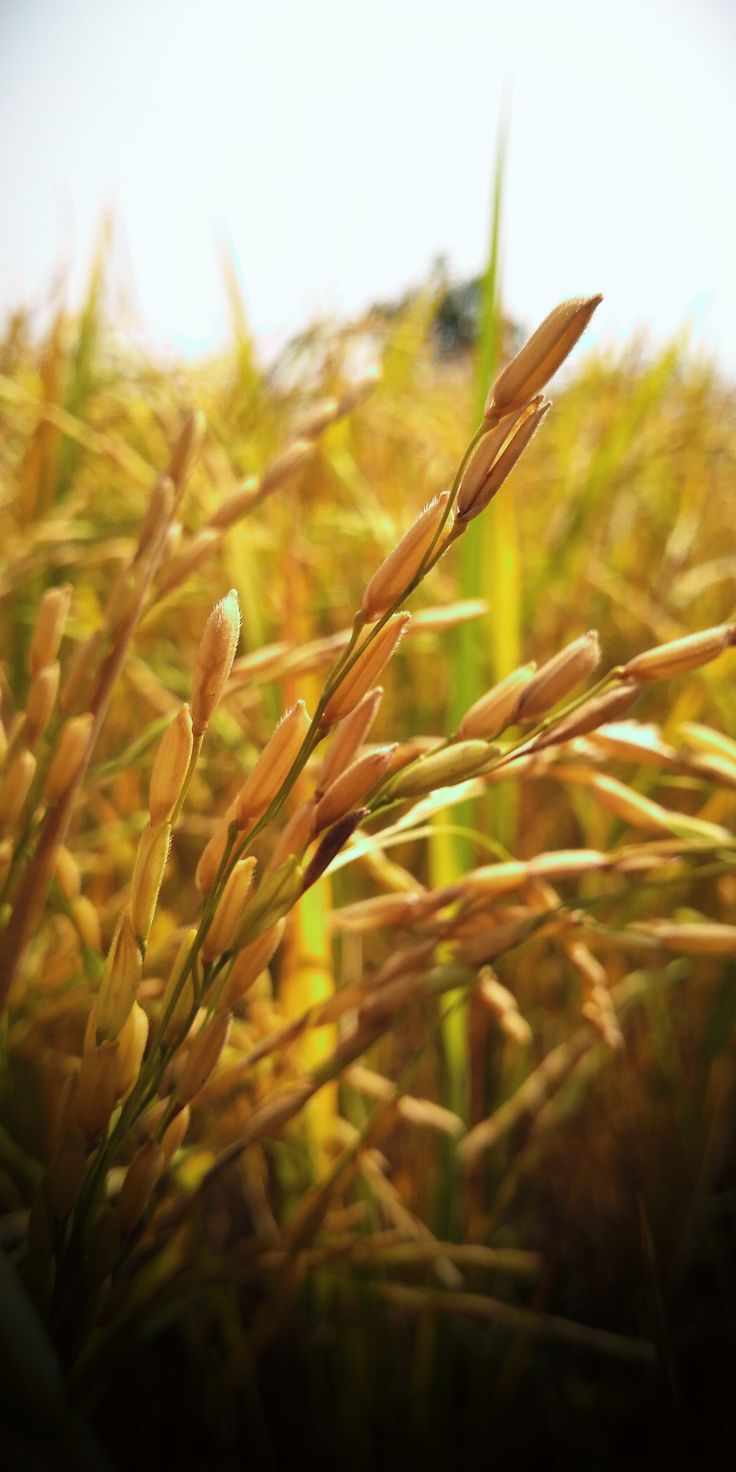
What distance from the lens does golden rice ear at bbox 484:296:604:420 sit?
187mm

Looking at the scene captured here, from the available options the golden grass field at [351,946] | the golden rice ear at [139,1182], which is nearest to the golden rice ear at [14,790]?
the golden grass field at [351,946]

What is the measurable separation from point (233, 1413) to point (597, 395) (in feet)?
4.27

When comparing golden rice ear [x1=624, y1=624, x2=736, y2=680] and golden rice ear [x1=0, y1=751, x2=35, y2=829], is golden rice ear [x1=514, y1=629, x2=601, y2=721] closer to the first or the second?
golden rice ear [x1=624, y1=624, x2=736, y2=680]

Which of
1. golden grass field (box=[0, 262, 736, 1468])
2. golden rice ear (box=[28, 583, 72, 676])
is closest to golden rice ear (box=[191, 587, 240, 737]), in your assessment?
golden grass field (box=[0, 262, 736, 1468])

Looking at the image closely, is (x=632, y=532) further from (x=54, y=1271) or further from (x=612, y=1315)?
(x=54, y=1271)

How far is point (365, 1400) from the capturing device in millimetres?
501

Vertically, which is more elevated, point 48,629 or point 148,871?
point 48,629

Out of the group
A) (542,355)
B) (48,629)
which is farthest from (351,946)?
(542,355)

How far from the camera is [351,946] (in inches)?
26.2

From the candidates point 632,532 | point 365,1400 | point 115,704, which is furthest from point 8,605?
point 632,532

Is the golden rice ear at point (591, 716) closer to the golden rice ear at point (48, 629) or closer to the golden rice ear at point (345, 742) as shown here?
the golden rice ear at point (345, 742)

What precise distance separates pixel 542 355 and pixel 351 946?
0.54m

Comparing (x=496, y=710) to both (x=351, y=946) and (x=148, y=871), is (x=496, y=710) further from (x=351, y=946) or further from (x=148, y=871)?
(x=351, y=946)

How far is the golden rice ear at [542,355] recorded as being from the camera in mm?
187
